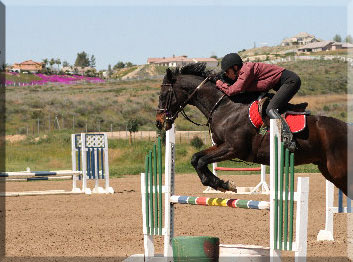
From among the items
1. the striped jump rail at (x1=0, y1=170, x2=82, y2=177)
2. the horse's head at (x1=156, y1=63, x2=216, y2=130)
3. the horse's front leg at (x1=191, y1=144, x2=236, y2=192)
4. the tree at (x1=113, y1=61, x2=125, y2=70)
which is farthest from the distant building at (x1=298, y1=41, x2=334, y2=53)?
the horse's front leg at (x1=191, y1=144, x2=236, y2=192)

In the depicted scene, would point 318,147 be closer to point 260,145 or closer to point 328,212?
point 260,145

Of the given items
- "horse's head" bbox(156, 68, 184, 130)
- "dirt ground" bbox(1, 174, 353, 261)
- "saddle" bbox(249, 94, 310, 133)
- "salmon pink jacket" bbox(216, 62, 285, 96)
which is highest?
"salmon pink jacket" bbox(216, 62, 285, 96)

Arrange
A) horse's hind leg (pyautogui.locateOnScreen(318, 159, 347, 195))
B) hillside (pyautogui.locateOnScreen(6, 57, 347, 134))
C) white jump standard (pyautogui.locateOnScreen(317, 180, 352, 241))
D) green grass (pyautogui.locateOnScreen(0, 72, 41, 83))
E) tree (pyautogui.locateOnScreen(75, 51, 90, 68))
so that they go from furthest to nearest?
tree (pyautogui.locateOnScreen(75, 51, 90, 68)) < green grass (pyautogui.locateOnScreen(0, 72, 41, 83)) < hillside (pyautogui.locateOnScreen(6, 57, 347, 134)) < white jump standard (pyautogui.locateOnScreen(317, 180, 352, 241)) < horse's hind leg (pyautogui.locateOnScreen(318, 159, 347, 195))

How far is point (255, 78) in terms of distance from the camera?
25.4 ft

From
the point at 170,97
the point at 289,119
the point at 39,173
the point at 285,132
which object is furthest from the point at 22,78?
the point at 285,132

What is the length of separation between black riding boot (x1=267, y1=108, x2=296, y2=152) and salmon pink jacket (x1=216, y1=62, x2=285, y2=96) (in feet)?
1.18

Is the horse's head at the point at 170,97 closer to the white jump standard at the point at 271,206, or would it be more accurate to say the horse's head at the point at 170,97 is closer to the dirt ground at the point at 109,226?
the white jump standard at the point at 271,206

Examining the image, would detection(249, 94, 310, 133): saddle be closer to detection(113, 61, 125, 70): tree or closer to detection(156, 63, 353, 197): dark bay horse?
detection(156, 63, 353, 197): dark bay horse

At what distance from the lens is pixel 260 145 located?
306 inches

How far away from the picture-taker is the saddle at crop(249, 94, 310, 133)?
302 inches

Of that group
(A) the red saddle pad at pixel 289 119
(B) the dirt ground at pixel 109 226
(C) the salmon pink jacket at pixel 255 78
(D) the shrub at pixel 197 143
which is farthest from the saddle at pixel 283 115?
(D) the shrub at pixel 197 143

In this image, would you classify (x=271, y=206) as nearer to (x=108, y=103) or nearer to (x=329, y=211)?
(x=329, y=211)

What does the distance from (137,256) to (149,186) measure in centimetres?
77

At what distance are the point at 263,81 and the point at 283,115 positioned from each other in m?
0.44
